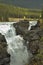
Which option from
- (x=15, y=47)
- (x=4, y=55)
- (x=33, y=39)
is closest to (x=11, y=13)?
(x=33, y=39)

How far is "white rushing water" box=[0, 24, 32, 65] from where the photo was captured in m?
35.8

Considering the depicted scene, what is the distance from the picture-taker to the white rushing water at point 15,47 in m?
35.8

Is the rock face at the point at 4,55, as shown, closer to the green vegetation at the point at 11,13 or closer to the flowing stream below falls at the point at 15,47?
the flowing stream below falls at the point at 15,47

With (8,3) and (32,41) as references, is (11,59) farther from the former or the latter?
(8,3)

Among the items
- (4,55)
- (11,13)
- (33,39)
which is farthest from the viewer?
(11,13)

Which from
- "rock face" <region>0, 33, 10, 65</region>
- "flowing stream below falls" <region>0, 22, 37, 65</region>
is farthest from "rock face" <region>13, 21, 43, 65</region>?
"rock face" <region>0, 33, 10, 65</region>

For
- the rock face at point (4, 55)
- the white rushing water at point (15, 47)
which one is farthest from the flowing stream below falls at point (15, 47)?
the rock face at point (4, 55)

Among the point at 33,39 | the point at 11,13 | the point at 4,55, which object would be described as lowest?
the point at 11,13

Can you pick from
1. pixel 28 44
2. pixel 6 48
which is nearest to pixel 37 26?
pixel 28 44

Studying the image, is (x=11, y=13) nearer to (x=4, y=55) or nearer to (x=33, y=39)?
(x=33, y=39)

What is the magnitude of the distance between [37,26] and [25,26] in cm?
278

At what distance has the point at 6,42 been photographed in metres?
36.5

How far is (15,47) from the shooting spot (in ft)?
123

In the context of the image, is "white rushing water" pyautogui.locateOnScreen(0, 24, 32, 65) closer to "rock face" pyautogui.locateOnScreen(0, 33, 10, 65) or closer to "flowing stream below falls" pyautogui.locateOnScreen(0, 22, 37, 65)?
"flowing stream below falls" pyautogui.locateOnScreen(0, 22, 37, 65)
